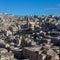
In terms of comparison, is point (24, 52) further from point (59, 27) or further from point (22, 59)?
point (59, 27)

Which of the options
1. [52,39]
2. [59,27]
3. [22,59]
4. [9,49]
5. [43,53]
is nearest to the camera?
[43,53]

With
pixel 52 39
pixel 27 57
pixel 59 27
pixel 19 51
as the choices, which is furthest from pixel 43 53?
pixel 59 27

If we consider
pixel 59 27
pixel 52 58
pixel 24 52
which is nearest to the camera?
pixel 52 58

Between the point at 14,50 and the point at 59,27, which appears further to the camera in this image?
the point at 59,27

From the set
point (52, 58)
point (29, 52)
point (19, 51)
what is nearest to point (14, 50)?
point (19, 51)

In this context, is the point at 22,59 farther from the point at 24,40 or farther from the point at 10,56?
the point at 24,40

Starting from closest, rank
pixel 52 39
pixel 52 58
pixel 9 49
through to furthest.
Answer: pixel 52 58 < pixel 9 49 < pixel 52 39

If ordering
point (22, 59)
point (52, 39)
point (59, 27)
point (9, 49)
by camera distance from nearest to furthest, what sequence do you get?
point (22, 59) → point (9, 49) → point (52, 39) → point (59, 27)

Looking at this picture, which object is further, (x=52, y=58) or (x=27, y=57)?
(x=27, y=57)
